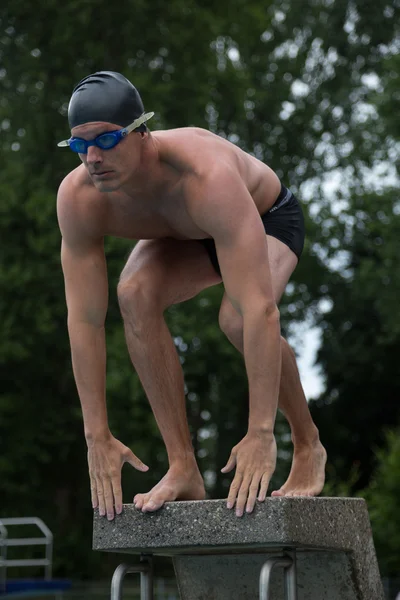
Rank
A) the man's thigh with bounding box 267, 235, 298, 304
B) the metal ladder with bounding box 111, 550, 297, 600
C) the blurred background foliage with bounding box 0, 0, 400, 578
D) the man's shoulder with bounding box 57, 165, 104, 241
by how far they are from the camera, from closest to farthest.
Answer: the metal ladder with bounding box 111, 550, 297, 600
the man's shoulder with bounding box 57, 165, 104, 241
the man's thigh with bounding box 267, 235, 298, 304
the blurred background foliage with bounding box 0, 0, 400, 578

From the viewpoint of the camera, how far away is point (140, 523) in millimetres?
4664

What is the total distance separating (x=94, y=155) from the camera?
4496 millimetres

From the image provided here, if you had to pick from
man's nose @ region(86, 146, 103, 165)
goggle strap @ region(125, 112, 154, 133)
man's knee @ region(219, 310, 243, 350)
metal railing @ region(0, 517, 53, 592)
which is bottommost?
metal railing @ region(0, 517, 53, 592)

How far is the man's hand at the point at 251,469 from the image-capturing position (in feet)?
14.4

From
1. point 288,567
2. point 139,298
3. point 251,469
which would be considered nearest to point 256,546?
point 288,567

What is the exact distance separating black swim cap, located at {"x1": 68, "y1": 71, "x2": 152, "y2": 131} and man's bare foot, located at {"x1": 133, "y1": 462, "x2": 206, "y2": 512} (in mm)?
1558

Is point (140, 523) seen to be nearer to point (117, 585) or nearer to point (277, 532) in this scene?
point (117, 585)

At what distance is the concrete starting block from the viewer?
4367 mm

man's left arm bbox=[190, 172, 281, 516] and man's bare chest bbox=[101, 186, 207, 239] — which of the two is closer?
man's left arm bbox=[190, 172, 281, 516]

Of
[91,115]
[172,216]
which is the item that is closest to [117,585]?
[172,216]

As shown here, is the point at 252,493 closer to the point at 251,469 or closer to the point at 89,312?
the point at 251,469

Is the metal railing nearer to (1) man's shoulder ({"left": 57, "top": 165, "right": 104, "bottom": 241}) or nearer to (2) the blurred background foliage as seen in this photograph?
(2) the blurred background foliage

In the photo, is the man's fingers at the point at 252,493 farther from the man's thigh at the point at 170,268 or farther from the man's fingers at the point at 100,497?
the man's thigh at the point at 170,268

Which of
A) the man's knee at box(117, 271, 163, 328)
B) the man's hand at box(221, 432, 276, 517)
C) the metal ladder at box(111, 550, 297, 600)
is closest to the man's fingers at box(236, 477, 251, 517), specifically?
the man's hand at box(221, 432, 276, 517)
